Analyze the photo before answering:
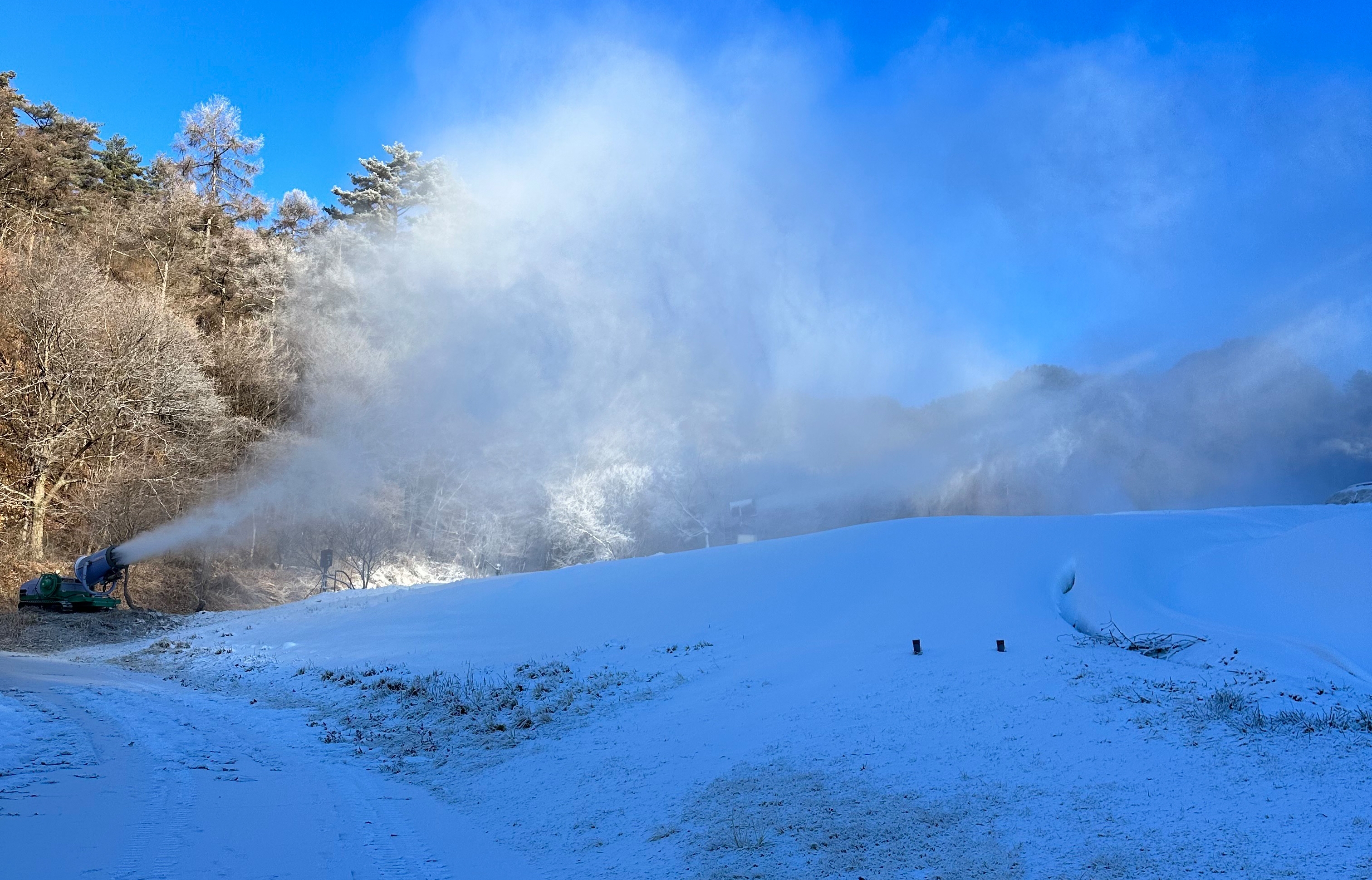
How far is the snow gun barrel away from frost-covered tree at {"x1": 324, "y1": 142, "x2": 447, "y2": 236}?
26.9m

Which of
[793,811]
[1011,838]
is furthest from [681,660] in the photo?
[1011,838]

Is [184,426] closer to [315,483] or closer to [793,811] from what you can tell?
[315,483]

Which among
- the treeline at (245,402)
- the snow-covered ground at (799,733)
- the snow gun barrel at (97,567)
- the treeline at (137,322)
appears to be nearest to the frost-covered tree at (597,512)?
the treeline at (245,402)

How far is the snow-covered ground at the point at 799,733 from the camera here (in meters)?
4.53

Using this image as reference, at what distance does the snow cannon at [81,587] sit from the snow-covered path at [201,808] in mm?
14453

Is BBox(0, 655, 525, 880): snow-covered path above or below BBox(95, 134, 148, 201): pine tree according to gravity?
below

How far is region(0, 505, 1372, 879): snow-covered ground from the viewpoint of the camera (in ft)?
14.9

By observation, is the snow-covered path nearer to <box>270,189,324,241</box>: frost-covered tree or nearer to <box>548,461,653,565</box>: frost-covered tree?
<box>548,461,653,565</box>: frost-covered tree

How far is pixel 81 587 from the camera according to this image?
21.2 m

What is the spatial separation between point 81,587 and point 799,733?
2232 cm

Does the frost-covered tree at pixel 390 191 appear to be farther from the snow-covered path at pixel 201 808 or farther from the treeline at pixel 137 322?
the snow-covered path at pixel 201 808

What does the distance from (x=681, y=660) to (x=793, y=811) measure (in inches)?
221

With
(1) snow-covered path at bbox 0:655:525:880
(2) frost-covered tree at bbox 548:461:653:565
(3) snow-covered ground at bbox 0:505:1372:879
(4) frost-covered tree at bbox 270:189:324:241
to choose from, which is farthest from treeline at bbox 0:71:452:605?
(1) snow-covered path at bbox 0:655:525:880

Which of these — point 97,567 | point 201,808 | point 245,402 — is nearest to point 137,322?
point 245,402
